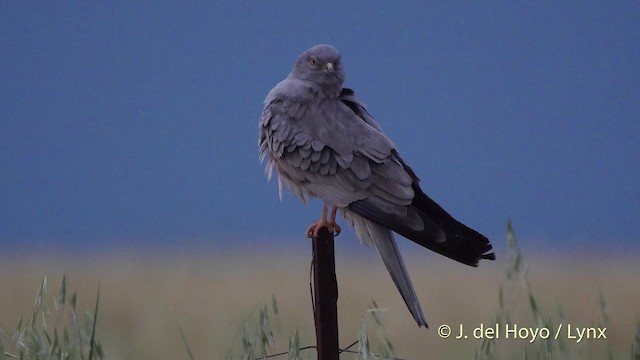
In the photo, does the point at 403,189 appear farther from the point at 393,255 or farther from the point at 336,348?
the point at 336,348

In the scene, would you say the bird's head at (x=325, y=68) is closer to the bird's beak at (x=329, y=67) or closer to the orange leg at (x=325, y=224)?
the bird's beak at (x=329, y=67)

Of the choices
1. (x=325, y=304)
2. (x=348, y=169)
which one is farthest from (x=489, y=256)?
(x=348, y=169)

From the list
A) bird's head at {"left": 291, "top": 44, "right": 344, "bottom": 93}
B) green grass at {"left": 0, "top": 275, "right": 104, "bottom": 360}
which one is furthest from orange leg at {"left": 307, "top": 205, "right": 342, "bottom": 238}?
green grass at {"left": 0, "top": 275, "right": 104, "bottom": 360}

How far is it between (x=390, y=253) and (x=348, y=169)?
466mm

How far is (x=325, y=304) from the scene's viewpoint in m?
3.21

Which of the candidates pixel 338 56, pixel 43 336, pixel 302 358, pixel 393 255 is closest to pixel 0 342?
pixel 43 336

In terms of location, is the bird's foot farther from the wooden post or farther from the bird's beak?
the bird's beak

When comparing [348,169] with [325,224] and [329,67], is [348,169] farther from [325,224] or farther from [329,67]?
[329,67]

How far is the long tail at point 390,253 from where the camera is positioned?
10.7 ft

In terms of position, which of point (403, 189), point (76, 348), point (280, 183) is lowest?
point (76, 348)

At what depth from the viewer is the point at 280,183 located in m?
4.28

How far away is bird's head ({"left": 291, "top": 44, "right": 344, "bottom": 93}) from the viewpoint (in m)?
4.25

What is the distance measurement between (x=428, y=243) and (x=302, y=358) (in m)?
0.65

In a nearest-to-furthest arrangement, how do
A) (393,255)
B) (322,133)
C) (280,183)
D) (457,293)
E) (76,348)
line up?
(76,348)
(393,255)
(322,133)
(280,183)
(457,293)
